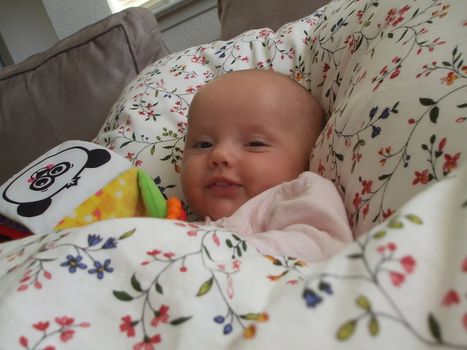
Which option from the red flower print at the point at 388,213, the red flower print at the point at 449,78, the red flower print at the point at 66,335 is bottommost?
the red flower print at the point at 388,213

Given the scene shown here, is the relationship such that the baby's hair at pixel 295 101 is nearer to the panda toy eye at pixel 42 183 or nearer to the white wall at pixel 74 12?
the panda toy eye at pixel 42 183

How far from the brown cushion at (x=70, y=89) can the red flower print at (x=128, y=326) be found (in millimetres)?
1153

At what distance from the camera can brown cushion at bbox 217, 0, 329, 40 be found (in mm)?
1367

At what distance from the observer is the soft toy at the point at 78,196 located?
723 mm

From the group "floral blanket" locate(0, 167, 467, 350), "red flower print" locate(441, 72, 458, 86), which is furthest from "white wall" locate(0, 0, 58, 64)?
"red flower print" locate(441, 72, 458, 86)

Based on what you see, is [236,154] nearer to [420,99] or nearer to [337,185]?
[337,185]

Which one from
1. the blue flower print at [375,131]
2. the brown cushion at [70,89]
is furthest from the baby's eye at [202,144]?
the brown cushion at [70,89]

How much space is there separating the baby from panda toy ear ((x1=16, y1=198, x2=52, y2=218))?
264 mm

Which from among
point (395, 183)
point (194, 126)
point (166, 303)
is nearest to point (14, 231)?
point (194, 126)

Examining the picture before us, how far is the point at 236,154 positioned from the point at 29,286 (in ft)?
1.51

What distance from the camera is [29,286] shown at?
15.1 inches

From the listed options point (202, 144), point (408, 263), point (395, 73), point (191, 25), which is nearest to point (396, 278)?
point (408, 263)

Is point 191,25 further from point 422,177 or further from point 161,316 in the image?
point 161,316

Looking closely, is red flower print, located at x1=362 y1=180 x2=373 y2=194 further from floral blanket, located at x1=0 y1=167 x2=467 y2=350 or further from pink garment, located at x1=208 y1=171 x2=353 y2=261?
floral blanket, located at x1=0 y1=167 x2=467 y2=350
